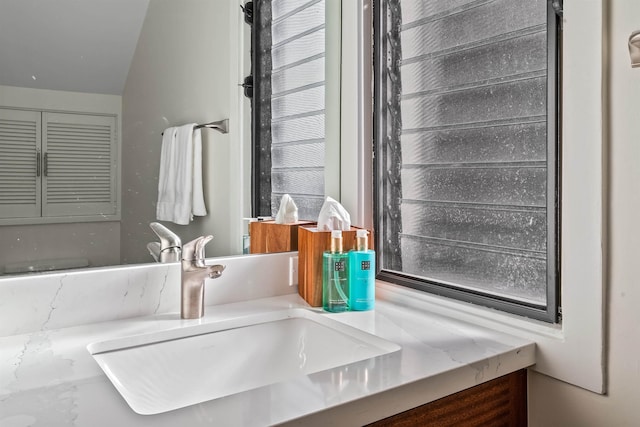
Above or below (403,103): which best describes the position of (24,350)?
below

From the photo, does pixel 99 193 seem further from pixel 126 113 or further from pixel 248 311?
pixel 248 311

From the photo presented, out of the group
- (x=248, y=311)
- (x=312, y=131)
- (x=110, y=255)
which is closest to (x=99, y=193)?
(x=110, y=255)

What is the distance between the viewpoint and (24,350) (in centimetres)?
97

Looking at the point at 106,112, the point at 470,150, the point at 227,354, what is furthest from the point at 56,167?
the point at 470,150

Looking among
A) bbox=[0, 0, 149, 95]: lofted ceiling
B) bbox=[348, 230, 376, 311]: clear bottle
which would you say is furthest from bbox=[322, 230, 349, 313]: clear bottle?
bbox=[0, 0, 149, 95]: lofted ceiling

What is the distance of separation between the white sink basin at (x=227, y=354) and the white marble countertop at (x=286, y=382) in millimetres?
→ 37

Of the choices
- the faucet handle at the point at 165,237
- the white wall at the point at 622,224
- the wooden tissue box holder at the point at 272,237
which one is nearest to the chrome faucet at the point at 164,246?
the faucet handle at the point at 165,237

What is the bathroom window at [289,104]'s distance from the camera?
144cm

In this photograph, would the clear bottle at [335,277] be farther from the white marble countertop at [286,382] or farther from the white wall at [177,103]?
the white wall at [177,103]

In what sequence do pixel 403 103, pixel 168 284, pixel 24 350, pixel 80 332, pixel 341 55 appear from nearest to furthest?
pixel 24 350
pixel 80 332
pixel 168 284
pixel 403 103
pixel 341 55

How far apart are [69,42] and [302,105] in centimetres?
69

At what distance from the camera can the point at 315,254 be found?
1334mm

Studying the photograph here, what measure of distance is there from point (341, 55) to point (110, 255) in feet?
2.96

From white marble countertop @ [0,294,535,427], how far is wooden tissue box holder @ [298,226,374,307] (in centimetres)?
14
